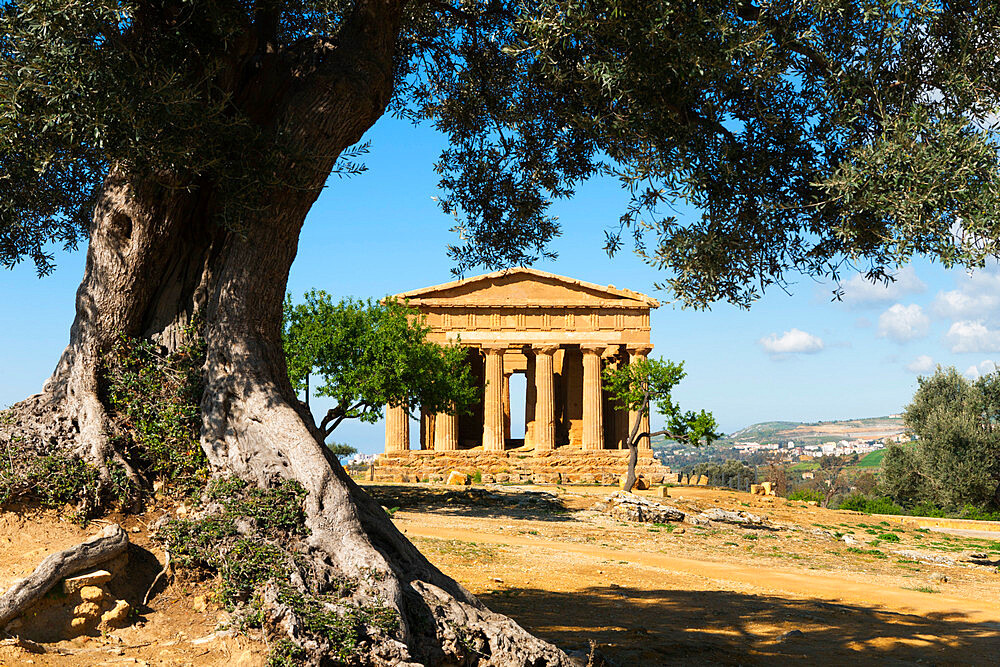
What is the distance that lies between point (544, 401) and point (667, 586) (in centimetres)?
3354

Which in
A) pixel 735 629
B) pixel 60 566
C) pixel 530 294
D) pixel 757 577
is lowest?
pixel 757 577

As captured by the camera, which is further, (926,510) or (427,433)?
(427,433)

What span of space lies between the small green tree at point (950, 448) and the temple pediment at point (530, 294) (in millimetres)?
15010

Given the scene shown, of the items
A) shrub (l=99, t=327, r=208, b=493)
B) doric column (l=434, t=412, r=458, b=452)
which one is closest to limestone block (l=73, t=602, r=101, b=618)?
shrub (l=99, t=327, r=208, b=493)

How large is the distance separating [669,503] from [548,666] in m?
23.0

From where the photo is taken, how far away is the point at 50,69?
5547 millimetres

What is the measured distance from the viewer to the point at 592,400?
46562mm

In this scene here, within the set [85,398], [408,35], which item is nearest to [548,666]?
[85,398]

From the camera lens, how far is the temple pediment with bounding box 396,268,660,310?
46.3 meters

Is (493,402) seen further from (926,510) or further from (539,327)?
(926,510)

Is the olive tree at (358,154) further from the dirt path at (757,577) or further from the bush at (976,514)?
the bush at (976,514)

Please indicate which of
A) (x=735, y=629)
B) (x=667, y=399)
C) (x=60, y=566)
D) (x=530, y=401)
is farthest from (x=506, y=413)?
(x=60, y=566)

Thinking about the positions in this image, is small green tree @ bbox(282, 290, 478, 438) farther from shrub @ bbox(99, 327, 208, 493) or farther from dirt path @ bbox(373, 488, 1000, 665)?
shrub @ bbox(99, 327, 208, 493)

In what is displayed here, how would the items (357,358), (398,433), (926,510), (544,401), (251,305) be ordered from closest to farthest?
(251,305)
(357,358)
(926,510)
(398,433)
(544,401)
